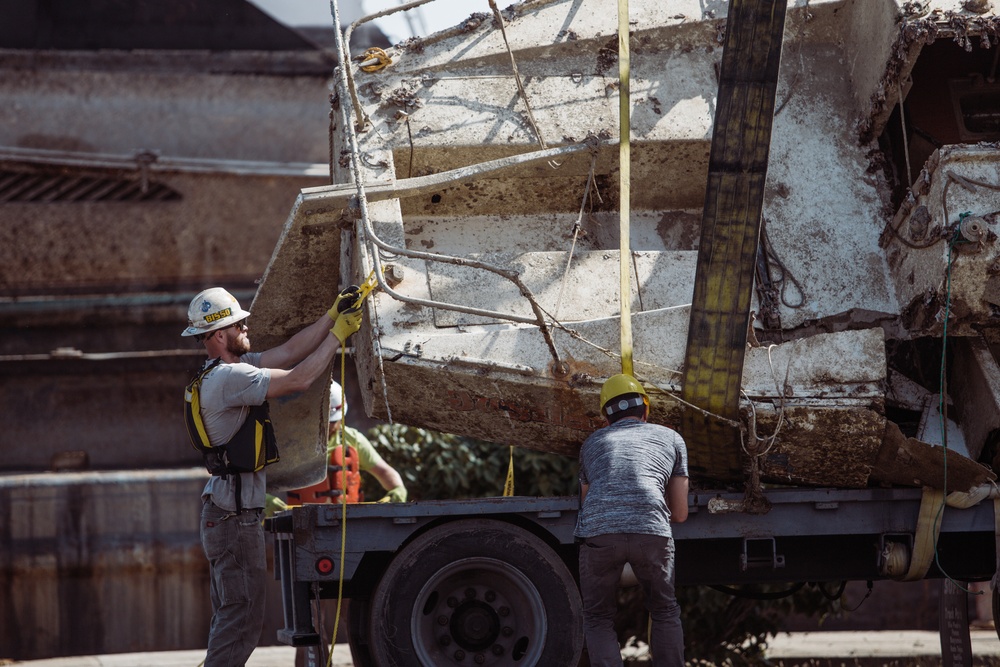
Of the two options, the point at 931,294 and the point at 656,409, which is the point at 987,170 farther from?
the point at 656,409

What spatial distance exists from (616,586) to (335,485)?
2.56 metres

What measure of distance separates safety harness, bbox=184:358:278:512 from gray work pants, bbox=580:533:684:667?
157 cm

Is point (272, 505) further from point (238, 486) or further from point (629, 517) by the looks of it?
point (629, 517)

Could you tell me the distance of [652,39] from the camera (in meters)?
5.92

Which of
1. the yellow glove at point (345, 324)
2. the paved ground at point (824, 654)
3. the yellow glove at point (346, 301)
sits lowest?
the paved ground at point (824, 654)

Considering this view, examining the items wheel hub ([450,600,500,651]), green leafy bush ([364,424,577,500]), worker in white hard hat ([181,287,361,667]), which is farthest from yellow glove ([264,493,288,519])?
wheel hub ([450,600,500,651])

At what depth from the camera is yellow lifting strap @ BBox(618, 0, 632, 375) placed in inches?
201

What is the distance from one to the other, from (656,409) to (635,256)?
0.78 meters

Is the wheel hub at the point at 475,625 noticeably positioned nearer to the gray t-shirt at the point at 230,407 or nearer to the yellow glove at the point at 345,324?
the gray t-shirt at the point at 230,407

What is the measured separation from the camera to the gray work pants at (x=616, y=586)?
184 inches

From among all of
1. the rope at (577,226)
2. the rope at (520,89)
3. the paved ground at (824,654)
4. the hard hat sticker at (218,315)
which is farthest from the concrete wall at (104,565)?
the rope at (520,89)

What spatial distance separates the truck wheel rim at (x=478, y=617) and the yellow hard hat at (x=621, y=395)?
906mm

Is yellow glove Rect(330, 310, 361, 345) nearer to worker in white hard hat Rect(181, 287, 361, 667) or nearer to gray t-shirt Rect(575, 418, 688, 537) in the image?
worker in white hard hat Rect(181, 287, 361, 667)

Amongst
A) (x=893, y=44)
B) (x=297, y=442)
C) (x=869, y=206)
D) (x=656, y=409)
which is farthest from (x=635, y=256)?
(x=297, y=442)
